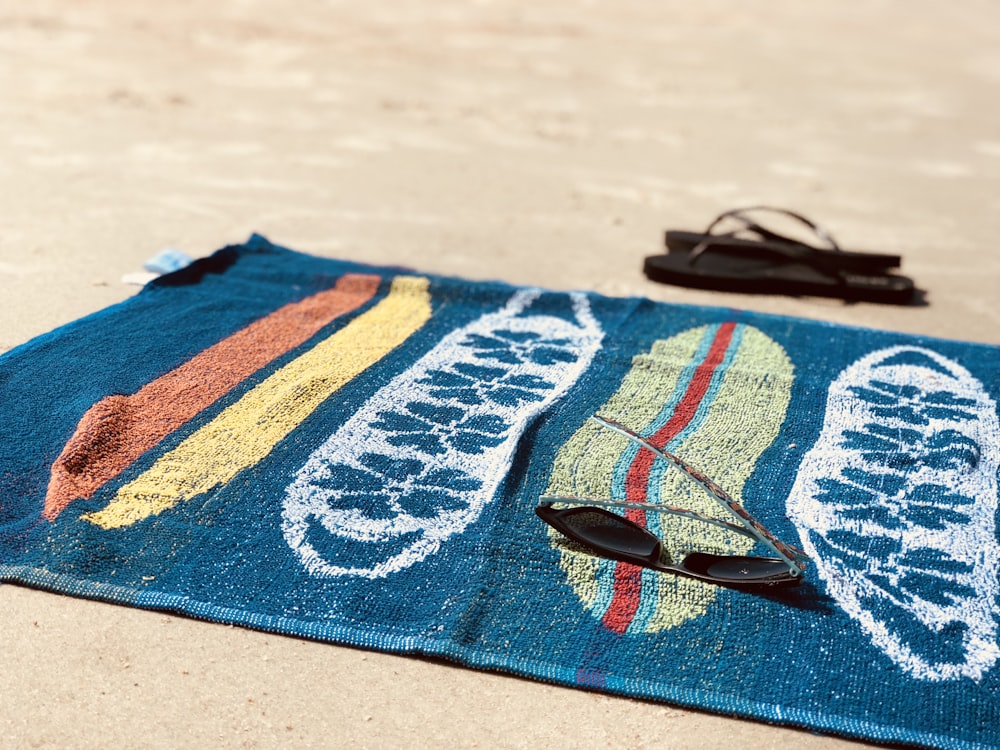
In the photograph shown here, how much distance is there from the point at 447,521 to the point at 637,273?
170cm

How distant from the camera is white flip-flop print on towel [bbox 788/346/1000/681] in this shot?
69.3 inches

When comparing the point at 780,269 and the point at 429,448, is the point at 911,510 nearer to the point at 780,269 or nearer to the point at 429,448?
the point at 429,448

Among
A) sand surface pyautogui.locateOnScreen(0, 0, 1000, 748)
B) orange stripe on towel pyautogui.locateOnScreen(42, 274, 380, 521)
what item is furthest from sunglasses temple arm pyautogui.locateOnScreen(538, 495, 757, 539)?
orange stripe on towel pyautogui.locateOnScreen(42, 274, 380, 521)

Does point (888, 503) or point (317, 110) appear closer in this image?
point (888, 503)

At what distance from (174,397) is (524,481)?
823 millimetres

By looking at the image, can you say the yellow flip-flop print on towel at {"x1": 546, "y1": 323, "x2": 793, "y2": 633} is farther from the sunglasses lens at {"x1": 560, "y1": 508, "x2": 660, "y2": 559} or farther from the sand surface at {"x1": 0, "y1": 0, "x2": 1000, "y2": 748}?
the sand surface at {"x1": 0, "y1": 0, "x2": 1000, "y2": 748}

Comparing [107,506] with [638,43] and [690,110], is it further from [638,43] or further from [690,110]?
[638,43]

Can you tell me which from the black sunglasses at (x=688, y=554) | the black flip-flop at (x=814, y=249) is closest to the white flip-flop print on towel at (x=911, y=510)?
the black sunglasses at (x=688, y=554)

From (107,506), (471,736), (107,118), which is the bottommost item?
(471,736)

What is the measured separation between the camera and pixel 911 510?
2080mm

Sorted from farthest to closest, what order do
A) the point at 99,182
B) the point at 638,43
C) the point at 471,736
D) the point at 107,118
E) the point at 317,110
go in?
1. the point at 638,43
2. the point at 317,110
3. the point at 107,118
4. the point at 99,182
5. the point at 471,736

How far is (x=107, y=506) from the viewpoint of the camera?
6.39 feet

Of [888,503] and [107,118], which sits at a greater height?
[107,118]

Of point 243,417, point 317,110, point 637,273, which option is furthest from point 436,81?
point 243,417
